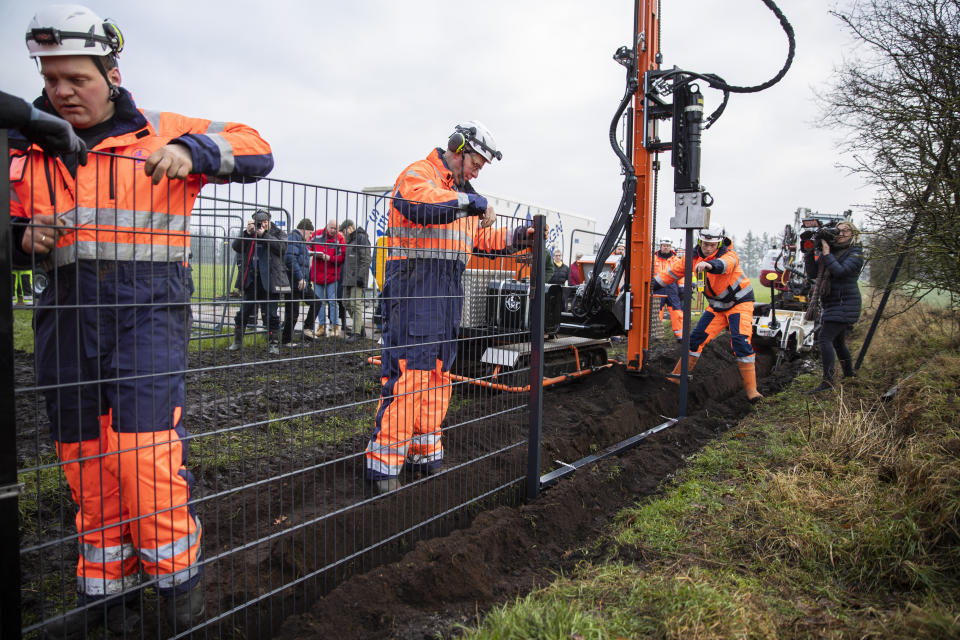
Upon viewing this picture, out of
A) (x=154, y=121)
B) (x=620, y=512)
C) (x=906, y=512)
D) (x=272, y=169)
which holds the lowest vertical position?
(x=620, y=512)

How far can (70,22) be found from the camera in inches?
75.9

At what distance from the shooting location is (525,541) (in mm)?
3195

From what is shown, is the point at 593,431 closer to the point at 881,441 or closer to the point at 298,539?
the point at 881,441

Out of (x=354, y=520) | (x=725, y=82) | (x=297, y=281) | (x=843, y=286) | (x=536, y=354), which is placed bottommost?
(x=354, y=520)

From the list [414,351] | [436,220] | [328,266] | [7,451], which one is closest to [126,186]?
[328,266]

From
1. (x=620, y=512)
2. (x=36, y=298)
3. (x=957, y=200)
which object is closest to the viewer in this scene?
(x=36, y=298)

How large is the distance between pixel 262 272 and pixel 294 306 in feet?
0.60

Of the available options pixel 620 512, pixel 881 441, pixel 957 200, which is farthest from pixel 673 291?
pixel 620 512

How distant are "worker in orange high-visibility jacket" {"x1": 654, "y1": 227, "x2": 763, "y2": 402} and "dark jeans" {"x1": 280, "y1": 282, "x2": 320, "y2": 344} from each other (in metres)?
5.49

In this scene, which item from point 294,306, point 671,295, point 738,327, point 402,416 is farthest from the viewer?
point 671,295

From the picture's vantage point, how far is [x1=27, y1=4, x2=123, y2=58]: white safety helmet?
1.90m

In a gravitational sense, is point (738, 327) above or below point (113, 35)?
below

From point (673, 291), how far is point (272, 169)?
10.4 meters

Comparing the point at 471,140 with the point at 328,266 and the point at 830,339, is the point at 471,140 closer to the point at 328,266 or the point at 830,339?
the point at 328,266
